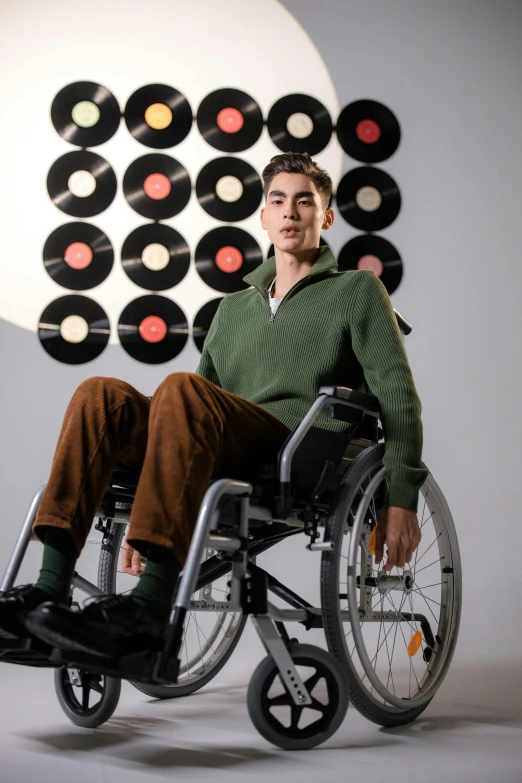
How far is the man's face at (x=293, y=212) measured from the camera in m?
1.92

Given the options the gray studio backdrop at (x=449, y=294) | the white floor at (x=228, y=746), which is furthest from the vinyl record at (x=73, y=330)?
the white floor at (x=228, y=746)

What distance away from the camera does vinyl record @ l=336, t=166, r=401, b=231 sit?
10.1ft

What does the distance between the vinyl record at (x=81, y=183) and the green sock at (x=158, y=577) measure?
1.96 m

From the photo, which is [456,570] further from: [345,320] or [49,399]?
[49,399]

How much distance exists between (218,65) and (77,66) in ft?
1.60

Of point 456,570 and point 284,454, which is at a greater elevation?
point 284,454

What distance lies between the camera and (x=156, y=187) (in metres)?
3.02

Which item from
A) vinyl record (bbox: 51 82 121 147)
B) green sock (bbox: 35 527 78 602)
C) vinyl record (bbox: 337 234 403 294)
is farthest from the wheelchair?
vinyl record (bbox: 51 82 121 147)

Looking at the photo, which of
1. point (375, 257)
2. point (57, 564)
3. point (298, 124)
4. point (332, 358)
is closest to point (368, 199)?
point (375, 257)

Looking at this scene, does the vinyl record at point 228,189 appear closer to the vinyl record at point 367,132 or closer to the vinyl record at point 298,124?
the vinyl record at point 298,124

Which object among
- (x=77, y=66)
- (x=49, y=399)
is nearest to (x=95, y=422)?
(x=49, y=399)

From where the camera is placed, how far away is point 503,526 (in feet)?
9.75

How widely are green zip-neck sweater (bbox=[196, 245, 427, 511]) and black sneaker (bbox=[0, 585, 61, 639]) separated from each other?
59 centimetres

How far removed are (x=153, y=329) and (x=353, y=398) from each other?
1.50m
